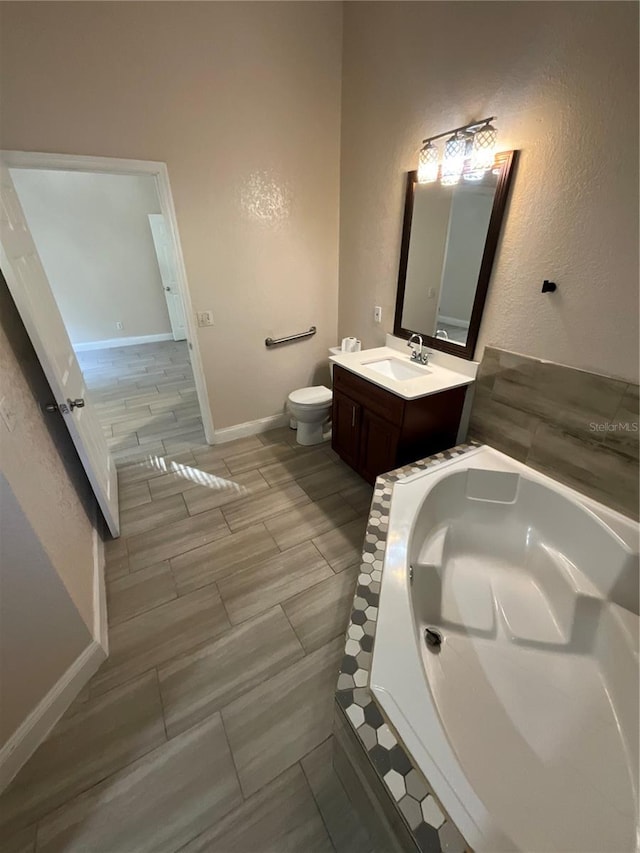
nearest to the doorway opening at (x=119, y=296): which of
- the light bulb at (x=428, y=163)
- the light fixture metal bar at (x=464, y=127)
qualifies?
the light bulb at (x=428, y=163)

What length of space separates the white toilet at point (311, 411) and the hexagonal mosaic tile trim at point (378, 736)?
60.8 inches

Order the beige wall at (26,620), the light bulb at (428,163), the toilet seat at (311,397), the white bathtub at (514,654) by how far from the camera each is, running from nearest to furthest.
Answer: the white bathtub at (514,654) → the beige wall at (26,620) → the light bulb at (428,163) → the toilet seat at (311,397)

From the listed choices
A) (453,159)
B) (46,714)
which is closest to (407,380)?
(453,159)

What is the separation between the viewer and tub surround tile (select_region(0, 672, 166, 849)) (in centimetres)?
109

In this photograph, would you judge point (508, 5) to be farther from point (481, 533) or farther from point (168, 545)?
point (168, 545)

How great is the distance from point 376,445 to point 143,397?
113 inches

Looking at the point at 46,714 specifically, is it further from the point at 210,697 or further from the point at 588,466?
the point at 588,466

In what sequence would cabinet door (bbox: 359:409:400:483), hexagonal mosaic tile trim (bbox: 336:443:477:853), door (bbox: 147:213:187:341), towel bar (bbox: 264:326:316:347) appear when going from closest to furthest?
hexagonal mosaic tile trim (bbox: 336:443:477:853), cabinet door (bbox: 359:409:400:483), towel bar (bbox: 264:326:316:347), door (bbox: 147:213:187:341)

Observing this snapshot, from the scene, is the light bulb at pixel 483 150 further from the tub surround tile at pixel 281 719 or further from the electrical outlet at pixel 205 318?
the tub surround tile at pixel 281 719

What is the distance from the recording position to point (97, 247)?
489 centimetres

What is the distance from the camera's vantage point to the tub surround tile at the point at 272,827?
3.30 feet

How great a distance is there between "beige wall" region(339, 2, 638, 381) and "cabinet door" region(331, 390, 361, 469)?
34.5 inches

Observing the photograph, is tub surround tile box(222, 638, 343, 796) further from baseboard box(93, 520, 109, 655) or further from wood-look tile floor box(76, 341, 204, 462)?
wood-look tile floor box(76, 341, 204, 462)

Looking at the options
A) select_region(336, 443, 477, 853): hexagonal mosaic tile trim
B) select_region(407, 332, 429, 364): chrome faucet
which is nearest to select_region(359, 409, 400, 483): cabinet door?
select_region(407, 332, 429, 364): chrome faucet
